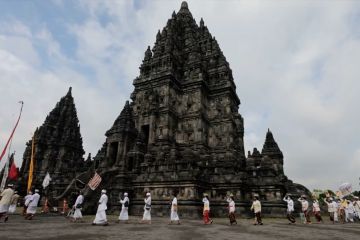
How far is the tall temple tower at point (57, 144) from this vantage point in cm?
4673

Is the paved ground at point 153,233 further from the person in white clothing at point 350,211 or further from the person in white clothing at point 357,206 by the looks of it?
the person in white clothing at point 357,206

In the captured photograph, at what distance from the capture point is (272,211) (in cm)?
2328

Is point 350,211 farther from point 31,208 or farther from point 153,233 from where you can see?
point 31,208

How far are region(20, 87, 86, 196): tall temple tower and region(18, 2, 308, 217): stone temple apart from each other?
452 mm

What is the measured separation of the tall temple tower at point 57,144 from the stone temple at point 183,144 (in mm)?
452

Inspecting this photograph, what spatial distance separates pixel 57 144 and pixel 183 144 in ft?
103

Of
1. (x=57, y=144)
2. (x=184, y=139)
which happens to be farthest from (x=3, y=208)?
(x=57, y=144)

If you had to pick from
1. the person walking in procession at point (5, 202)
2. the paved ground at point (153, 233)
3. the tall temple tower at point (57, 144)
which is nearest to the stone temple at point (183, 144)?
the tall temple tower at point (57, 144)

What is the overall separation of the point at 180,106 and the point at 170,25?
15952 millimetres

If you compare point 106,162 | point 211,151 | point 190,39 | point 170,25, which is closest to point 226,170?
point 211,151

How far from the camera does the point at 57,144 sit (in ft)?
168

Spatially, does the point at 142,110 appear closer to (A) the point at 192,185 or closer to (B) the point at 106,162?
(B) the point at 106,162

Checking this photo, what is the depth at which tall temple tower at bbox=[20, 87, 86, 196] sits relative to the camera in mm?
46728

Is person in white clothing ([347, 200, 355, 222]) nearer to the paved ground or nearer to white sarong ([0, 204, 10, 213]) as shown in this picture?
the paved ground
